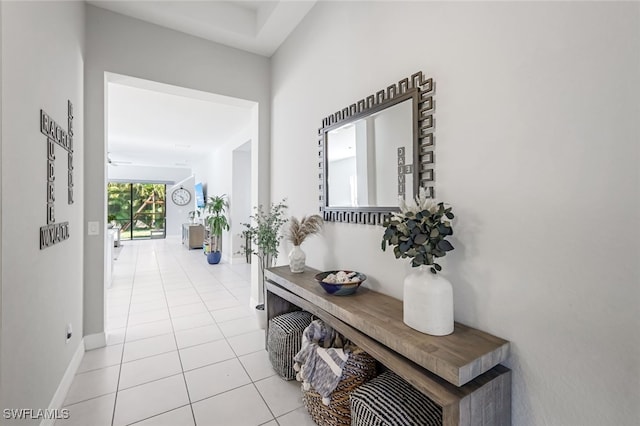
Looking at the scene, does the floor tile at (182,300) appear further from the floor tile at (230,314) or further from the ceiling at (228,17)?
the ceiling at (228,17)

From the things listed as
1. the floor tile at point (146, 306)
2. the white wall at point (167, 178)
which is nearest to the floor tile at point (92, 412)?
the floor tile at point (146, 306)

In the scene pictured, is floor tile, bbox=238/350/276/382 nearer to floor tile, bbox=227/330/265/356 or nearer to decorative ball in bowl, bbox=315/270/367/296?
floor tile, bbox=227/330/265/356

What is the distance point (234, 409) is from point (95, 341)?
1614mm

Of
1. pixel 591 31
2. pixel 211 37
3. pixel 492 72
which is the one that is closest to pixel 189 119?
pixel 211 37

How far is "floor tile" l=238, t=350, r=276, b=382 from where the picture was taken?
82.0 inches

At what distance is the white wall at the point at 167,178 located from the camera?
9.94m

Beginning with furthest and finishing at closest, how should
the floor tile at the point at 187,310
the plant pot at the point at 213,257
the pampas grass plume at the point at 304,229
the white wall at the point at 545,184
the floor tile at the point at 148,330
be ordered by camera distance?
the plant pot at the point at 213,257 → the floor tile at the point at 187,310 → the floor tile at the point at 148,330 → the pampas grass plume at the point at 304,229 → the white wall at the point at 545,184

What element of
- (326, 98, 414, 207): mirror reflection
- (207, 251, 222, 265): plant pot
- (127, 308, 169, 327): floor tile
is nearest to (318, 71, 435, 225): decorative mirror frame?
(326, 98, 414, 207): mirror reflection

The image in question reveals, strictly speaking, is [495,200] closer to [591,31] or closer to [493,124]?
[493,124]

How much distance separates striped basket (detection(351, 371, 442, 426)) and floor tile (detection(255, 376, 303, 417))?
1.78 feet

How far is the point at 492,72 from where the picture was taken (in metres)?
1.25

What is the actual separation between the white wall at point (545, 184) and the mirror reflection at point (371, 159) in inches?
8.3

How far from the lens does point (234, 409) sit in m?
1.73

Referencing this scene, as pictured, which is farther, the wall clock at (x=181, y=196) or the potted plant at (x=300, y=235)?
the wall clock at (x=181, y=196)
